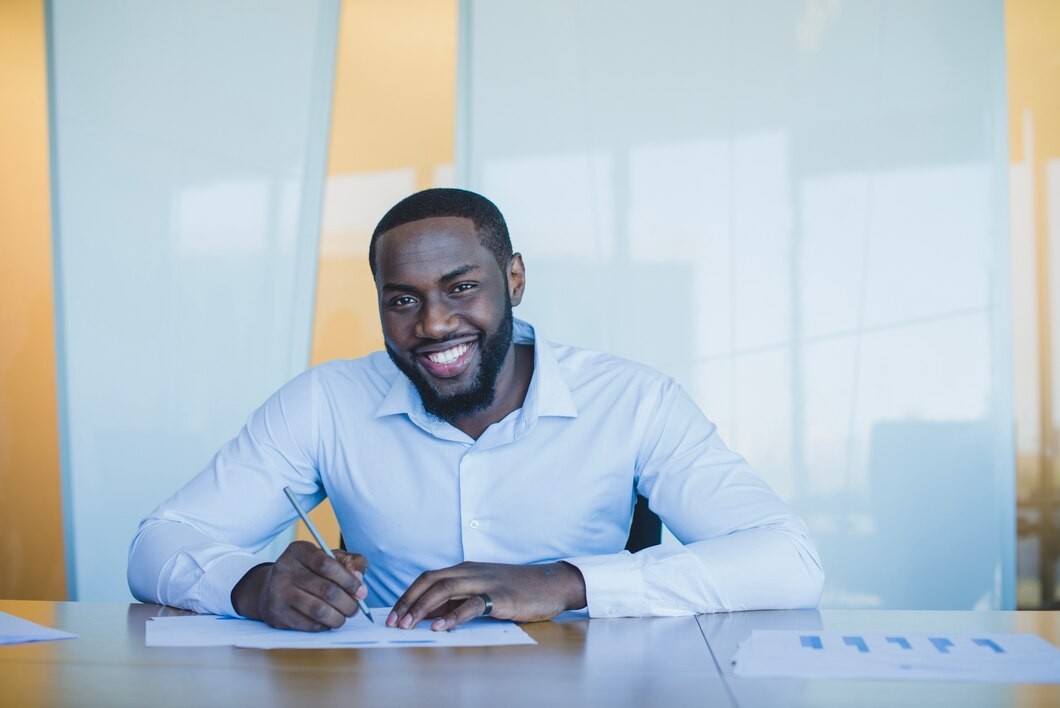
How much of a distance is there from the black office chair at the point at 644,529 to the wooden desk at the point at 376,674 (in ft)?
2.14

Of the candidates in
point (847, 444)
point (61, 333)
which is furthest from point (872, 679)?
point (61, 333)

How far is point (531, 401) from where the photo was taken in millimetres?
2271

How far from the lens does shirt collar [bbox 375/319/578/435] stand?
7.39ft

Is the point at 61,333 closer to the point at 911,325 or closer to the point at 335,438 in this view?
the point at 335,438

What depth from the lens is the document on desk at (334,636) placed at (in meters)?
1.48

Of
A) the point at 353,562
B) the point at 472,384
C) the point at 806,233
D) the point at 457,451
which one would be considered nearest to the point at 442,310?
the point at 472,384

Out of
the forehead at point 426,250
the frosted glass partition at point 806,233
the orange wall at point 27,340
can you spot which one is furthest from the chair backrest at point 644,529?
the orange wall at point 27,340

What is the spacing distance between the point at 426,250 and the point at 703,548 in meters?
0.83

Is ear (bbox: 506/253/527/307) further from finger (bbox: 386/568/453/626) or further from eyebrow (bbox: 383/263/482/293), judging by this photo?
finger (bbox: 386/568/453/626)

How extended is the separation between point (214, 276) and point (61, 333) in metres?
0.59

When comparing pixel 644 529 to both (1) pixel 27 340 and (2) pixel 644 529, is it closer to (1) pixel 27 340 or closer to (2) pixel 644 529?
(2) pixel 644 529

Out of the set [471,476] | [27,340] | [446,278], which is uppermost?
[446,278]

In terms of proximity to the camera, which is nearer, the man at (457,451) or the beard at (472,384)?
the man at (457,451)

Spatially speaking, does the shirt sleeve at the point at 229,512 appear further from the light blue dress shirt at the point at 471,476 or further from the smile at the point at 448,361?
the smile at the point at 448,361
